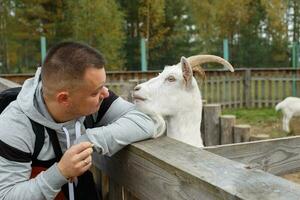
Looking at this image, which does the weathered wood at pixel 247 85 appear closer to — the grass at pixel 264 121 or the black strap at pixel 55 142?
the grass at pixel 264 121

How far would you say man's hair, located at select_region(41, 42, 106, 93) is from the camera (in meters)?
1.49

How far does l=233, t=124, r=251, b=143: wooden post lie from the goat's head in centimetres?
100

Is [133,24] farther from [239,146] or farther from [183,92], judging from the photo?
[239,146]

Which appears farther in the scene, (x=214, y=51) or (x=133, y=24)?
(x=133, y=24)

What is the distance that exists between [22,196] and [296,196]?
83cm

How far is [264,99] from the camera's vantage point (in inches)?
538

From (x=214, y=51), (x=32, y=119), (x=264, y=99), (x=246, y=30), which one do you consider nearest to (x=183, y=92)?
(x=32, y=119)

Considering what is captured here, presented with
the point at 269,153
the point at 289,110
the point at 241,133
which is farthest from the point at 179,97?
the point at 289,110

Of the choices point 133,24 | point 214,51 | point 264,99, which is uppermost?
point 133,24

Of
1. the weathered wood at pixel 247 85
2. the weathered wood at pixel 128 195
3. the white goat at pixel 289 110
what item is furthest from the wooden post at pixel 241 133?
the weathered wood at pixel 247 85

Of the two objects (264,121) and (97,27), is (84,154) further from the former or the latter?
(97,27)

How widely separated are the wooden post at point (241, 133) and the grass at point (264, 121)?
4476 millimetres

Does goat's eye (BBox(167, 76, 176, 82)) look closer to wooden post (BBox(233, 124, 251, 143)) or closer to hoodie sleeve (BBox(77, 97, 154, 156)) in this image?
wooden post (BBox(233, 124, 251, 143))

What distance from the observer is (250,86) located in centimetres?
1361
